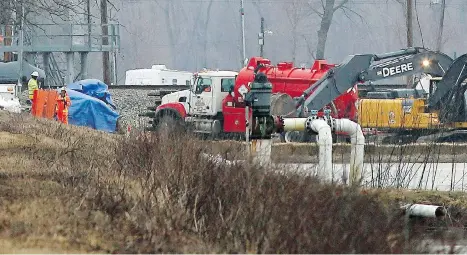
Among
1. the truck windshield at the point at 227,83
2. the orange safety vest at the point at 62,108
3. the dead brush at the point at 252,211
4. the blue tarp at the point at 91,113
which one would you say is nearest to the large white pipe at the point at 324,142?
the dead brush at the point at 252,211

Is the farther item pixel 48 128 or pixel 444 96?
pixel 444 96

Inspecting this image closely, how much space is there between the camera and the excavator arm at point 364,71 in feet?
93.2

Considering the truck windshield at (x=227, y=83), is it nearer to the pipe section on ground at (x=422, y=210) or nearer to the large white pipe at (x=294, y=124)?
the large white pipe at (x=294, y=124)

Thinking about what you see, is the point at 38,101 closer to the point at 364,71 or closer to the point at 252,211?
the point at 364,71

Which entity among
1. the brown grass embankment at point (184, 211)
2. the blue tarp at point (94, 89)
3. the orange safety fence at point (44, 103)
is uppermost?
the blue tarp at point (94, 89)

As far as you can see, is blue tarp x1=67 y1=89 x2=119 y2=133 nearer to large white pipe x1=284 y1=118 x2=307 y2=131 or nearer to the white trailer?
large white pipe x1=284 y1=118 x2=307 y2=131

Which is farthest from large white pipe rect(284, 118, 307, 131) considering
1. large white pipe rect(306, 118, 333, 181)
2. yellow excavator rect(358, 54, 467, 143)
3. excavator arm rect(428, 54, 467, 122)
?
excavator arm rect(428, 54, 467, 122)

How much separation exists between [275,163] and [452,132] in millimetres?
17640

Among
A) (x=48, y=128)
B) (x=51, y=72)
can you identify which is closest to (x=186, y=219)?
(x=48, y=128)

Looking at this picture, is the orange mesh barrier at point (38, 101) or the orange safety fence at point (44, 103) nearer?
the orange safety fence at point (44, 103)

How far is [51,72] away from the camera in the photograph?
50.5m

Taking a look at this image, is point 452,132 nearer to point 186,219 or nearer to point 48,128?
point 48,128

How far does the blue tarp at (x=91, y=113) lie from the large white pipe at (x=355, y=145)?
16.1m

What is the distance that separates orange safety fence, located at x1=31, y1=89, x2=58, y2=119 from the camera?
29969mm
